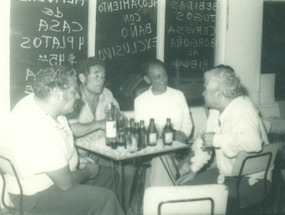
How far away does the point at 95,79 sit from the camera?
328 centimetres

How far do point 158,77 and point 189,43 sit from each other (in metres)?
1.01

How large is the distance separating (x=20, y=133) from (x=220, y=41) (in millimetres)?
2849

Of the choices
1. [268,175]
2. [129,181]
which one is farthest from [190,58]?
[268,175]

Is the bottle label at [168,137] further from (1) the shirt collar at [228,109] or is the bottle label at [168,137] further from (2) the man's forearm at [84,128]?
(2) the man's forearm at [84,128]

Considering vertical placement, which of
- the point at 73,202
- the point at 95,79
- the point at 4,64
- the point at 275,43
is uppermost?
the point at 275,43

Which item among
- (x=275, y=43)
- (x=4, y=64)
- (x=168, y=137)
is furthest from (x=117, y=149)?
(x=275, y=43)

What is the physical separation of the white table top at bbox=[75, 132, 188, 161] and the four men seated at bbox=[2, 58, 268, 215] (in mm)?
92

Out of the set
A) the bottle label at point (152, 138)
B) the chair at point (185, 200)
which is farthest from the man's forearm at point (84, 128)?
the chair at point (185, 200)

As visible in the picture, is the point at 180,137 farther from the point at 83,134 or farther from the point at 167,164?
the point at 83,134

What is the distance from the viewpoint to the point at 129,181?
3.23 metres

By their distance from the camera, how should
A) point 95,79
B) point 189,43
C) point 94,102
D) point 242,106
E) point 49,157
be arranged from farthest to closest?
point 189,43 → point 94,102 → point 95,79 → point 242,106 → point 49,157

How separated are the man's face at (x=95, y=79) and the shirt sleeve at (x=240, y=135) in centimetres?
120

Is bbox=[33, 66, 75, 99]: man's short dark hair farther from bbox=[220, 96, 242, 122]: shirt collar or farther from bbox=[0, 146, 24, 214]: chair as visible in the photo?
bbox=[220, 96, 242, 122]: shirt collar

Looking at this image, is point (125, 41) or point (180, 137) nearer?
point (180, 137)
